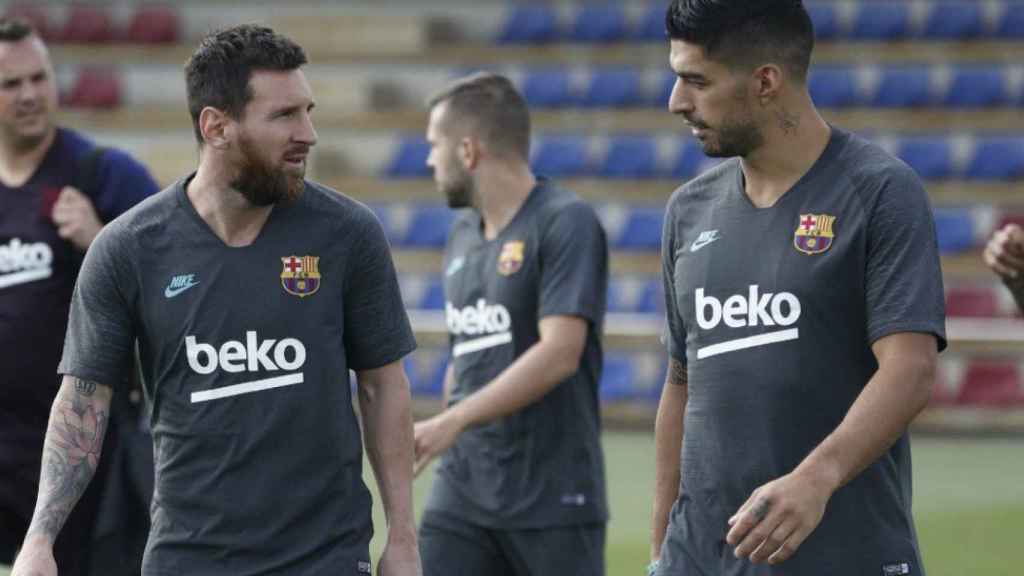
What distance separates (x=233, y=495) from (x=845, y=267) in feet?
5.06

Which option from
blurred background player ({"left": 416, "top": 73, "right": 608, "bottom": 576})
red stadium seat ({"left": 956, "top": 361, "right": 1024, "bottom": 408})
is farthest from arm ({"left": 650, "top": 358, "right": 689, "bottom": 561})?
red stadium seat ({"left": 956, "top": 361, "right": 1024, "bottom": 408})

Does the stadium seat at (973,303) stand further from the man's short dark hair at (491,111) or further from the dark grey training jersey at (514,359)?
the dark grey training jersey at (514,359)

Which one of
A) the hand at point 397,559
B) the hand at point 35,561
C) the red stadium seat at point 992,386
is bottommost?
the red stadium seat at point 992,386

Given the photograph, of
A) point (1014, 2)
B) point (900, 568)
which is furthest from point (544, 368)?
point (1014, 2)

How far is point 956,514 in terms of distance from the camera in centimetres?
1092

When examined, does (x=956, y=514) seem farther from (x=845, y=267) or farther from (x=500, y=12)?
(x=500, y=12)

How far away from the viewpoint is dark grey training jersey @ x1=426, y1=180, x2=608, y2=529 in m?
6.12

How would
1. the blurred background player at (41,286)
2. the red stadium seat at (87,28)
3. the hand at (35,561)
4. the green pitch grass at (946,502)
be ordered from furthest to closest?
the red stadium seat at (87,28) → the green pitch grass at (946,502) → the blurred background player at (41,286) → the hand at (35,561)

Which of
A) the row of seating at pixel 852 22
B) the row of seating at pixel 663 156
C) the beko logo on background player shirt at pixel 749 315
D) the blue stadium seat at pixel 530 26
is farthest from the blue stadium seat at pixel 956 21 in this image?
the beko logo on background player shirt at pixel 749 315

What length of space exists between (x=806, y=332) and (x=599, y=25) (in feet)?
49.6

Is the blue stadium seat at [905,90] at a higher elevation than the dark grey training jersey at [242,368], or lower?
lower

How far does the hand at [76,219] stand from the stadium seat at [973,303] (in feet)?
35.5

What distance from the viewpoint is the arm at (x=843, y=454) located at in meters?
3.61

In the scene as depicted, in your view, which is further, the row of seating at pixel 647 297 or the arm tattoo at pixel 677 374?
the row of seating at pixel 647 297
